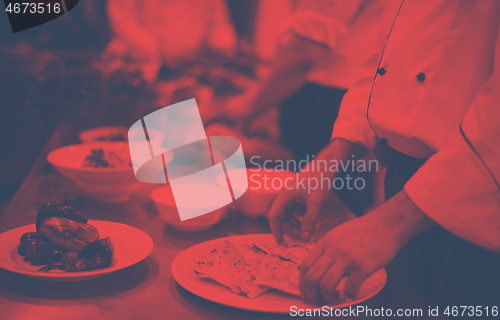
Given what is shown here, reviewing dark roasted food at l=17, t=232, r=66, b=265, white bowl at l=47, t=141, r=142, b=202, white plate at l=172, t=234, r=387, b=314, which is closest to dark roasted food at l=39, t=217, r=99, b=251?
dark roasted food at l=17, t=232, r=66, b=265

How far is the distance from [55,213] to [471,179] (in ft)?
2.42

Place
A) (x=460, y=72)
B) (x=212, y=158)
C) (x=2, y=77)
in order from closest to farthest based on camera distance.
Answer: (x=460, y=72) < (x=212, y=158) < (x=2, y=77)

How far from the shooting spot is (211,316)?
562 millimetres

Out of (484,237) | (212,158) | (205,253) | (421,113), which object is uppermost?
(421,113)

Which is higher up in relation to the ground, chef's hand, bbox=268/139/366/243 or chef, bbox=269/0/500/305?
chef, bbox=269/0/500/305

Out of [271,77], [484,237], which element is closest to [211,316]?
[484,237]

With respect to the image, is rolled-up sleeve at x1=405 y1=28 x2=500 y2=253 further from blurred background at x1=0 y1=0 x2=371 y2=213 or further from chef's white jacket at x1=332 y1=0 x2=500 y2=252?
blurred background at x1=0 y1=0 x2=371 y2=213

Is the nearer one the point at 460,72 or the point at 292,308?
the point at 292,308

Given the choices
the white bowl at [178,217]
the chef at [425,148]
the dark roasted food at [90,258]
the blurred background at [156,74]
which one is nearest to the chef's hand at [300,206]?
the chef at [425,148]

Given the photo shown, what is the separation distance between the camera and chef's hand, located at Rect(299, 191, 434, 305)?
54 cm

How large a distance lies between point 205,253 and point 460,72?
0.63 metres

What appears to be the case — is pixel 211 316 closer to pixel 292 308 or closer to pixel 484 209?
pixel 292 308

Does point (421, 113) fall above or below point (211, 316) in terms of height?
above

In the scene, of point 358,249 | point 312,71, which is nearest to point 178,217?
point 358,249
